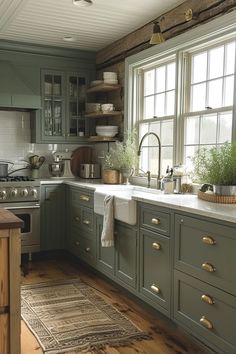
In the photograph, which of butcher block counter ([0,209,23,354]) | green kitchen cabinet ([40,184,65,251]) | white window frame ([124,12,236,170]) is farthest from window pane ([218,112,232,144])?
green kitchen cabinet ([40,184,65,251])

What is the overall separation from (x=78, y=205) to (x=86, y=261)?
2.07 ft

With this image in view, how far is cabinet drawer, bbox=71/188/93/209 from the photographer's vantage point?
4192 millimetres

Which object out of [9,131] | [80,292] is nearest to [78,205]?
[80,292]

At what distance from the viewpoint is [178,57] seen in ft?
12.1

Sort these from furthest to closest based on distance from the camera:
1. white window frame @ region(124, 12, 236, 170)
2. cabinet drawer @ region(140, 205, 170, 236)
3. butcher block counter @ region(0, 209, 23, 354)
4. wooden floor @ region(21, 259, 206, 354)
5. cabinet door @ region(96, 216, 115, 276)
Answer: cabinet door @ region(96, 216, 115, 276) → white window frame @ region(124, 12, 236, 170) → cabinet drawer @ region(140, 205, 170, 236) → wooden floor @ region(21, 259, 206, 354) → butcher block counter @ region(0, 209, 23, 354)

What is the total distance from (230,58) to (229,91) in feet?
0.86

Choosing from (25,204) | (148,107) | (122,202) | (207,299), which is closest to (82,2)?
(148,107)

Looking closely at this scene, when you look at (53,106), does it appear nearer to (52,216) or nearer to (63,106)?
(63,106)

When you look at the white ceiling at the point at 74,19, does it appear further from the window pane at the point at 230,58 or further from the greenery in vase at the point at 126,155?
the greenery in vase at the point at 126,155

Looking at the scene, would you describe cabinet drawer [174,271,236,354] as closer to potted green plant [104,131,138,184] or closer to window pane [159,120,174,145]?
window pane [159,120,174,145]

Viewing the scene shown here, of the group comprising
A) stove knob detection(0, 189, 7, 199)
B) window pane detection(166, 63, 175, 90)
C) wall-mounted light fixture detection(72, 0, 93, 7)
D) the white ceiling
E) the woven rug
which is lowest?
the woven rug

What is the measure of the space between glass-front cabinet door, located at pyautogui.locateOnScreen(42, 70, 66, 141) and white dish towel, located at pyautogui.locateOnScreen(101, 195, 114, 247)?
6.33 ft

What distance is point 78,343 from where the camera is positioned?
2.69 metres

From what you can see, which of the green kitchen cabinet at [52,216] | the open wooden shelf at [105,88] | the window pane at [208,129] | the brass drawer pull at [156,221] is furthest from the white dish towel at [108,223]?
the open wooden shelf at [105,88]
